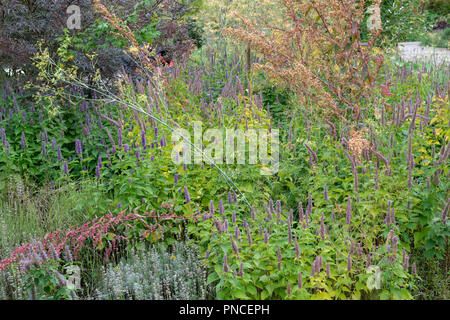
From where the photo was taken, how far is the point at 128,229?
3.59 m

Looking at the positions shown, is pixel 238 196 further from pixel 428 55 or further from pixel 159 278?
pixel 428 55

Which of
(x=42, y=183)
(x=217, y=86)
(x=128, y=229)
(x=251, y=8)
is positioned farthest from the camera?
(x=251, y=8)

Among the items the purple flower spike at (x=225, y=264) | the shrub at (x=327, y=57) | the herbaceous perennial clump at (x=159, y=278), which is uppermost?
the shrub at (x=327, y=57)

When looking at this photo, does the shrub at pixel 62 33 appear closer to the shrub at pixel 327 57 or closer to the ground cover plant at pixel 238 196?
the ground cover plant at pixel 238 196

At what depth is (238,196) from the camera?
3.66 m

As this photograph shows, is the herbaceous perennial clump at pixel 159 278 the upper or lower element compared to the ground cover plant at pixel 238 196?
lower

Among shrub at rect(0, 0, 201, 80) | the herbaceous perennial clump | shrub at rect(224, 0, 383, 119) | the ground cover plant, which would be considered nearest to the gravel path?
the ground cover plant

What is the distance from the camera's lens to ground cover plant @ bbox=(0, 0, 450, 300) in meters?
2.75

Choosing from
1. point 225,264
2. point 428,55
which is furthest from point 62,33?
point 428,55

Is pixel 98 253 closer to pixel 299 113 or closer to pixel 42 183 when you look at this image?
pixel 42 183

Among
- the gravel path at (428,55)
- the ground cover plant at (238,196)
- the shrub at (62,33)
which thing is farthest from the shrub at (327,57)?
the gravel path at (428,55)

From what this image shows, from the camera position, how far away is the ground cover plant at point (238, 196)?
9.01ft
